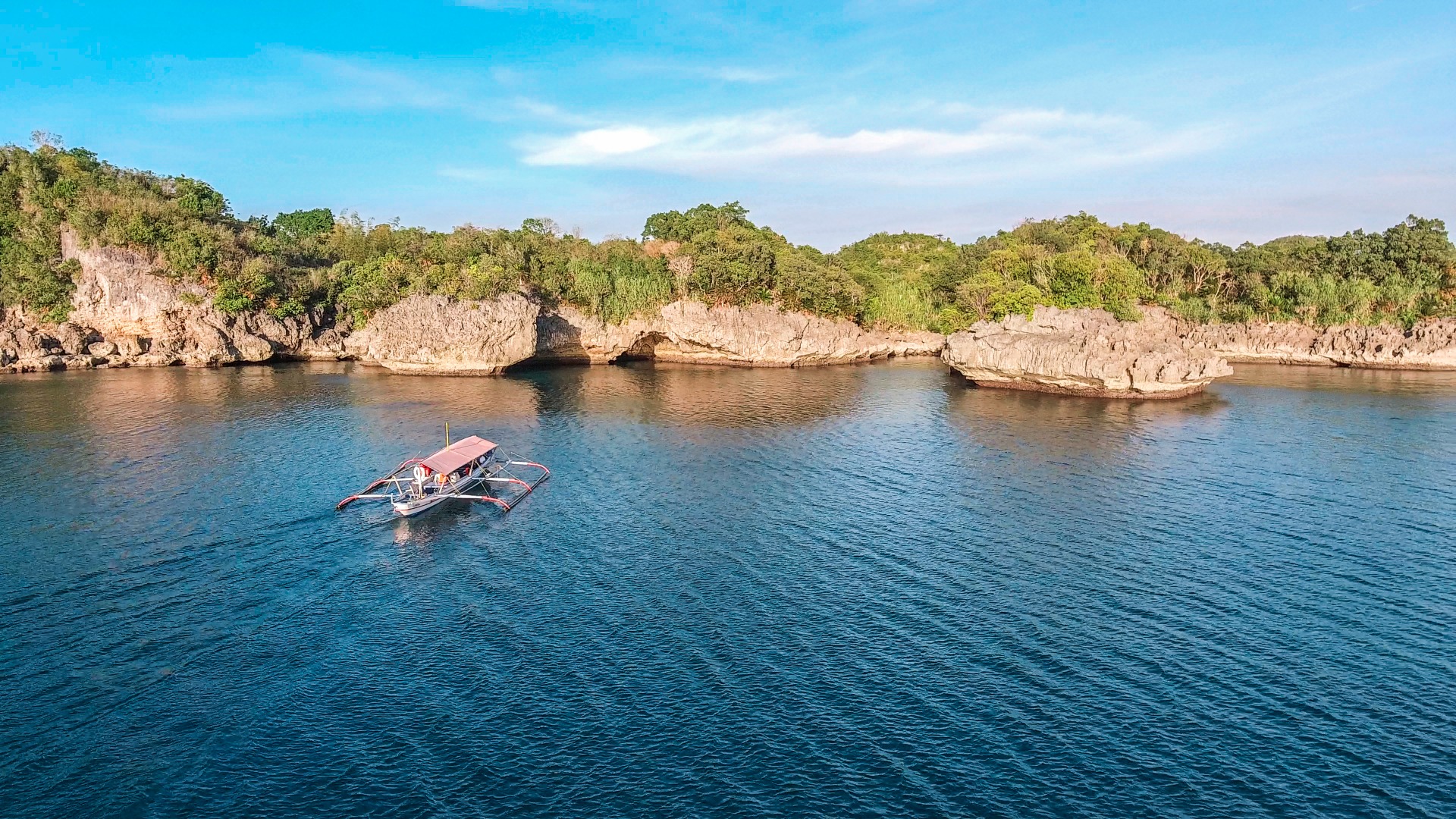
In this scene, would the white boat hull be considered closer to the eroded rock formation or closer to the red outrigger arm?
the red outrigger arm

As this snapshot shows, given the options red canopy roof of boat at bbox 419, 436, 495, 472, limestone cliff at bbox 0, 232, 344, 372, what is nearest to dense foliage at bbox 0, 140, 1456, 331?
limestone cliff at bbox 0, 232, 344, 372

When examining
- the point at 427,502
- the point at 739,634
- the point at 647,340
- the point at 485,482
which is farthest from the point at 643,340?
the point at 739,634

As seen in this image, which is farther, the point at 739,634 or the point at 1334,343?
the point at 1334,343

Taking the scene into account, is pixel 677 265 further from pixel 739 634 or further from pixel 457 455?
pixel 739 634

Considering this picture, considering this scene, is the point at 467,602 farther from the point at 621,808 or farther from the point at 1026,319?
the point at 1026,319

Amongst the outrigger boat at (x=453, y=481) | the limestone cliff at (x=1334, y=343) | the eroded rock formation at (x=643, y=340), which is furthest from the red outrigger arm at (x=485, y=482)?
A: the limestone cliff at (x=1334, y=343)

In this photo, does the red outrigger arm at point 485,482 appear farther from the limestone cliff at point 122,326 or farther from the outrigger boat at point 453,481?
the limestone cliff at point 122,326
